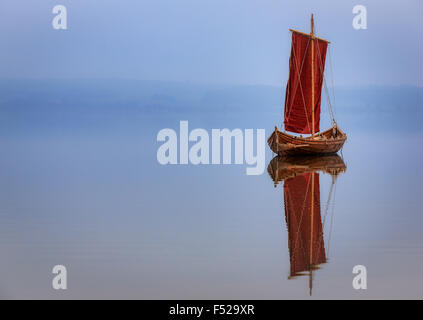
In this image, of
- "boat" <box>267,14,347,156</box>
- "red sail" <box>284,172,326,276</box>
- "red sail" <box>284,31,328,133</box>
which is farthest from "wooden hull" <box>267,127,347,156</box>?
"red sail" <box>284,172,326,276</box>

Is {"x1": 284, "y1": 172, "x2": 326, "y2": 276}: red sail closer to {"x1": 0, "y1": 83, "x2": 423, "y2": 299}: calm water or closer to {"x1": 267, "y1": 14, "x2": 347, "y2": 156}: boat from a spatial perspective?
{"x1": 0, "y1": 83, "x2": 423, "y2": 299}: calm water

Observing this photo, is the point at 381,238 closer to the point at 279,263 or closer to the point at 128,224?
the point at 279,263

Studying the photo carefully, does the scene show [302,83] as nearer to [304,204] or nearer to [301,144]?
[301,144]

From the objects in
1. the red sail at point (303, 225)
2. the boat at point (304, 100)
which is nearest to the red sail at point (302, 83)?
the boat at point (304, 100)

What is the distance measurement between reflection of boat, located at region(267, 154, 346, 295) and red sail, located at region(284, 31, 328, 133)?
1.20 meters

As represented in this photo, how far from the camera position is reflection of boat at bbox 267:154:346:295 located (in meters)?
8.99

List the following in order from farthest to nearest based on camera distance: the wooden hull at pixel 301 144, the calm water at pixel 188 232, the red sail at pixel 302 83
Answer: the red sail at pixel 302 83 → the wooden hull at pixel 301 144 → the calm water at pixel 188 232

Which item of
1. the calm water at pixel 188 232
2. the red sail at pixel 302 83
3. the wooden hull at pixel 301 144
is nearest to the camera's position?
the calm water at pixel 188 232

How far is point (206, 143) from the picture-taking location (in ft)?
77.7

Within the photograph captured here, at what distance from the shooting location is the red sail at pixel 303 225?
892 centimetres

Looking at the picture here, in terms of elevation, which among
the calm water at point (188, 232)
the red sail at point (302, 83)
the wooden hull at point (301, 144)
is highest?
the red sail at point (302, 83)

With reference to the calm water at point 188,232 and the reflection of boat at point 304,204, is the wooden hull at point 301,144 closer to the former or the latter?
the reflection of boat at point 304,204

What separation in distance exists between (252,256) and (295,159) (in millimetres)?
11959

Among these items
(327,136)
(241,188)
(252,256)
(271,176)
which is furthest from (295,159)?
(252,256)
